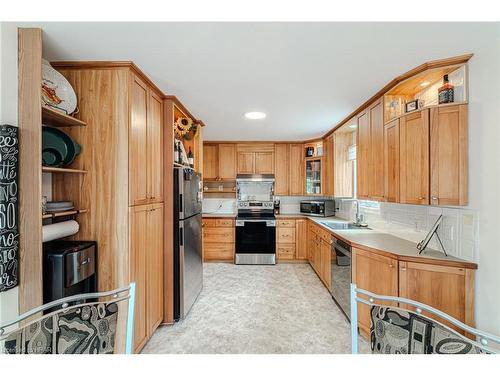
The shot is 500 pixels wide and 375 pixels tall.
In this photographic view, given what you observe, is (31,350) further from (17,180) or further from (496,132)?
(496,132)

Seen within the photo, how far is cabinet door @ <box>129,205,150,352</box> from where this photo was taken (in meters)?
1.84

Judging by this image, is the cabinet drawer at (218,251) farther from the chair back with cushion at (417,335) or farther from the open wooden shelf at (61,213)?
the chair back with cushion at (417,335)

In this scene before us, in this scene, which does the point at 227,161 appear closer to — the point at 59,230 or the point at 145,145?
the point at 145,145

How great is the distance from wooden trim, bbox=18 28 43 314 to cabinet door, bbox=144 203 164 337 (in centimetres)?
80

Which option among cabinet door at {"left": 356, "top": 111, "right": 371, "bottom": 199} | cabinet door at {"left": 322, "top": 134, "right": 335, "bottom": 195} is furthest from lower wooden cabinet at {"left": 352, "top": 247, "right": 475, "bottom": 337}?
cabinet door at {"left": 322, "top": 134, "right": 335, "bottom": 195}

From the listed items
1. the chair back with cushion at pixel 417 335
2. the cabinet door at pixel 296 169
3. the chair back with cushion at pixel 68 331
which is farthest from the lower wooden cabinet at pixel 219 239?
the chair back with cushion at pixel 417 335

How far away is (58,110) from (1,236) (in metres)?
0.83

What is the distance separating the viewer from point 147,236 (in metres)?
2.10

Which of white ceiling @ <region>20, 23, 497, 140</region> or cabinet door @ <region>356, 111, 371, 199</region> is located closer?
white ceiling @ <region>20, 23, 497, 140</region>

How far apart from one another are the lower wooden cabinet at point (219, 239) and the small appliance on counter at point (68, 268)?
2.86 m

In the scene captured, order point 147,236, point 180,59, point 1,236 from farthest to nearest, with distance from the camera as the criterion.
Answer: point 147,236, point 180,59, point 1,236

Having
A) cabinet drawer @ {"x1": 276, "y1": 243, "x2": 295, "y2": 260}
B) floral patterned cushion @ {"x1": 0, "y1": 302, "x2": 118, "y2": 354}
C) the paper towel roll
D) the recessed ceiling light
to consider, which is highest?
the recessed ceiling light

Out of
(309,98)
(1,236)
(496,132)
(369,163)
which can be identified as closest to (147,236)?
(1,236)

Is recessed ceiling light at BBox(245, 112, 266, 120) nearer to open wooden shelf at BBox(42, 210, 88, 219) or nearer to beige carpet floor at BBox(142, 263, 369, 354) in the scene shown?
open wooden shelf at BBox(42, 210, 88, 219)
